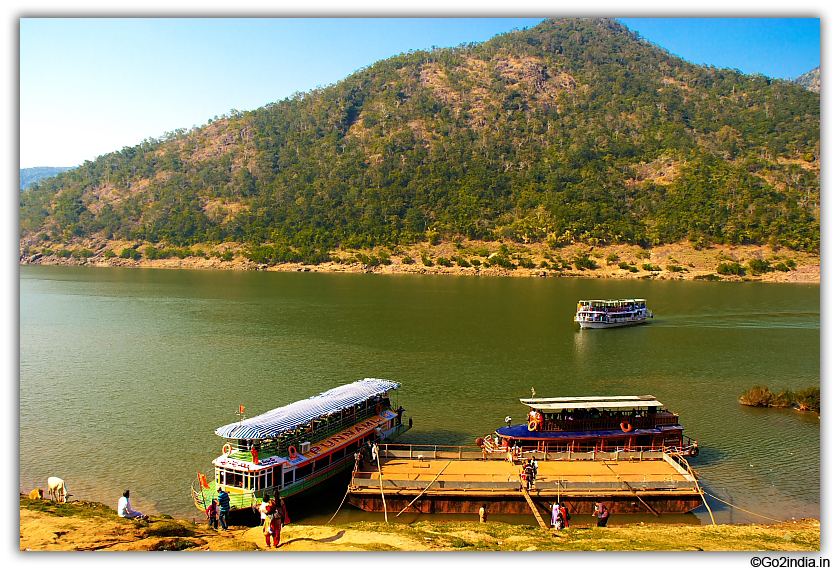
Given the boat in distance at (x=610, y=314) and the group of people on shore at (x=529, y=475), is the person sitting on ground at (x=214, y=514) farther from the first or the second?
the boat in distance at (x=610, y=314)

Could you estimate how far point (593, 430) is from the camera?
2855 cm

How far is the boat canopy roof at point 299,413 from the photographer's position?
74.7ft

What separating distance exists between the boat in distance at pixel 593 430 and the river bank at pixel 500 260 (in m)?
125

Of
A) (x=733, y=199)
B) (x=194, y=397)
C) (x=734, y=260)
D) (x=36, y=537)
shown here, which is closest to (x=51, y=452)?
(x=194, y=397)

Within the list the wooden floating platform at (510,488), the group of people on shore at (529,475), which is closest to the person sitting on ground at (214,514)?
the wooden floating platform at (510,488)

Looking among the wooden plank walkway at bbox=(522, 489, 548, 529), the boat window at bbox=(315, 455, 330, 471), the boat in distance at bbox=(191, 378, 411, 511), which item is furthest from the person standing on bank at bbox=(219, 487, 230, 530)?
the wooden plank walkway at bbox=(522, 489, 548, 529)

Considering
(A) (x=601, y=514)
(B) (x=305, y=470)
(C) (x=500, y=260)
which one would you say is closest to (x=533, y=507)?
(A) (x=601, y=514)

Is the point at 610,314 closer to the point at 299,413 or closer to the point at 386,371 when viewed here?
the point at 386,371

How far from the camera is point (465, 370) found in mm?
48562

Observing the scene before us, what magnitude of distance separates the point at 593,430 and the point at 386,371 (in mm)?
22007

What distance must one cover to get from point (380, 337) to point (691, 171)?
167602 mm

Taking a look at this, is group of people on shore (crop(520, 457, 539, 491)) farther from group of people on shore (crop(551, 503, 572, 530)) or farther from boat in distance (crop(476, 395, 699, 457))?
boat in distance (crop(476, 395, 699, 457))

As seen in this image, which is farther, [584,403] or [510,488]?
[584,403]

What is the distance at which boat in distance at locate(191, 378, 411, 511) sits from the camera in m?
22.0
